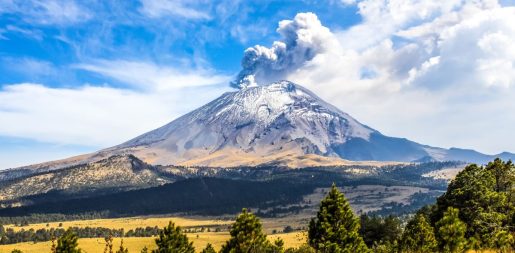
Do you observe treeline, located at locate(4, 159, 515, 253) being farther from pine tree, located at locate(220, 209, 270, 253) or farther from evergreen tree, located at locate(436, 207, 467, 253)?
evergreen tree, located at locate(436, 207, 467, 253)

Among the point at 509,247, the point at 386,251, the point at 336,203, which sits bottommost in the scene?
the point at 386,251

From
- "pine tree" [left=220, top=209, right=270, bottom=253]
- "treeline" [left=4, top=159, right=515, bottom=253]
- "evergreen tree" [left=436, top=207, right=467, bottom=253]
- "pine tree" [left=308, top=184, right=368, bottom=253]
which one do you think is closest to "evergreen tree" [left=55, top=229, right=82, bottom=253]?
"treeline" [left=4, top=159, right=515, bottom=253]

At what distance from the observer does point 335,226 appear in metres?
67.1

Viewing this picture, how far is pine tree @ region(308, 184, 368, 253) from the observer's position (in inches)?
2608

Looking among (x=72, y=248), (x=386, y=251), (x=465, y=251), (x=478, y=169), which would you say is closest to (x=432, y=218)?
(x=386, y=251)

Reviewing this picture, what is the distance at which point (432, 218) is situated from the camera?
91.1 meters

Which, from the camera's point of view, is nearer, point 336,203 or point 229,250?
point 336,203

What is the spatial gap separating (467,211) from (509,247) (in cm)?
2109

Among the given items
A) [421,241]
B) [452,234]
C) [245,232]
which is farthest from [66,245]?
[452,234]

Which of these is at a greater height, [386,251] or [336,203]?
[336,203]

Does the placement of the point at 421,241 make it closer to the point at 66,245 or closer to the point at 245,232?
the point at 245,232

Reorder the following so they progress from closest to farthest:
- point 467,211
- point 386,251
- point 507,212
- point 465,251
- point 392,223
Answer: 1. point 465,251
2. point 507,212
3. point 467,211
4. point 386,251
5. point 392,223

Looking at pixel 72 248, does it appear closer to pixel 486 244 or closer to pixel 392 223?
pixel 486 244

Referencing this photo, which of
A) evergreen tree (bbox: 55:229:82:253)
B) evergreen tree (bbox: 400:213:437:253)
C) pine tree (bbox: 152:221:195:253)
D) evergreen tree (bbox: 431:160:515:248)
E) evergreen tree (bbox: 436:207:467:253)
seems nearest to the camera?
evergreen tree (bbox: 436:207:467:253)
